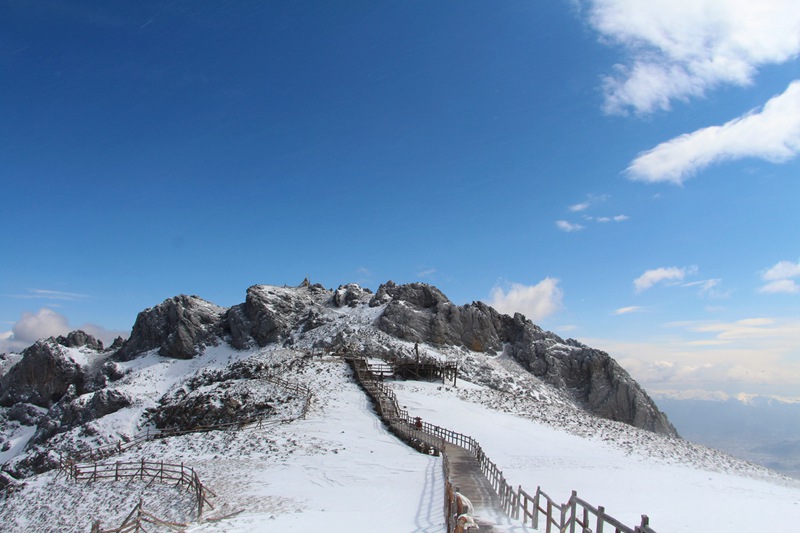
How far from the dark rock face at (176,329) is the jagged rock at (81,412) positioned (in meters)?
19.2

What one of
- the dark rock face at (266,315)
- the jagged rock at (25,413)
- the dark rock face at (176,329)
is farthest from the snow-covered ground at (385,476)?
the jagged rock at (25,413)

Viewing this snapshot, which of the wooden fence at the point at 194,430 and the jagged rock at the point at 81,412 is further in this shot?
the jagged rock at the point at 81,412

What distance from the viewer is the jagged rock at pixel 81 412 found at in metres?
49.7

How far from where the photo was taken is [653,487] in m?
23.2

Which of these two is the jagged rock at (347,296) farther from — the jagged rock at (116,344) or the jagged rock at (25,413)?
the jagged rock at (25,413)

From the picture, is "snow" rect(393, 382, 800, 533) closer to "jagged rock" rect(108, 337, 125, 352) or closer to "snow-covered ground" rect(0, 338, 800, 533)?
"snow-covered ground" rect(0, 338, 800, 533)

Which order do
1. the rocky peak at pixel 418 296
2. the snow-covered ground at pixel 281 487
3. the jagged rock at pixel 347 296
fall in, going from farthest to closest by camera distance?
the jagged rock at pixel 347 296
the rocky peak at pixel 418 296
the snow-covered ground at pixel 281 487

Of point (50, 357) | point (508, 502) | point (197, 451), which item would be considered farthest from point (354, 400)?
point (50, 357)

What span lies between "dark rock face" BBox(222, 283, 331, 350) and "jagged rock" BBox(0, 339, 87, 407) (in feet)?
72.9

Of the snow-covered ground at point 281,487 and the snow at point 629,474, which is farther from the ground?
the snow at point 629,474

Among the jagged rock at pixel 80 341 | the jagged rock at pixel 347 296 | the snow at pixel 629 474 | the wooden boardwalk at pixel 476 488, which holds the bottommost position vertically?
the wooden boardwalk at pixel 476 488

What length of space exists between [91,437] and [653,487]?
41318mm

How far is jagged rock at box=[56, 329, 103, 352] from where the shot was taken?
86.3m

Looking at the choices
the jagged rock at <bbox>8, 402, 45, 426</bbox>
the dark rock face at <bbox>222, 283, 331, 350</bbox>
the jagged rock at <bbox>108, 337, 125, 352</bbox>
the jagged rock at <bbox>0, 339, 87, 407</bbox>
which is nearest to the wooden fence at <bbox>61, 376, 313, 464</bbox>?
the dark rock face at <bbox>222, 283, 331, 350</bbox>
